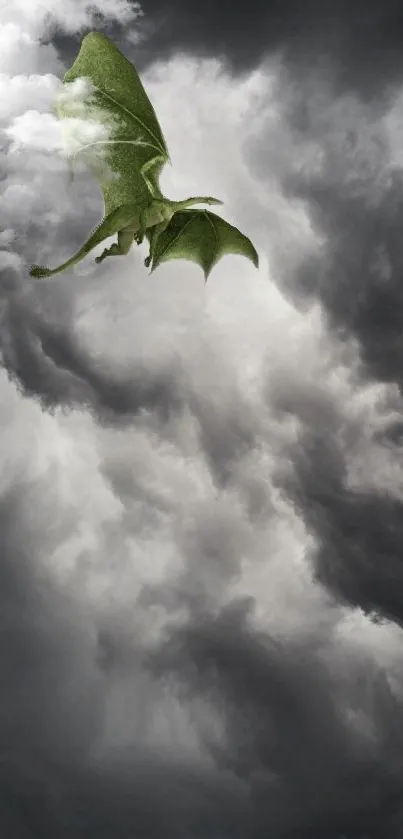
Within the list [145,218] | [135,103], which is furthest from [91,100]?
[145,218]

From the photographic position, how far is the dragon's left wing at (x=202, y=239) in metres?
1.05

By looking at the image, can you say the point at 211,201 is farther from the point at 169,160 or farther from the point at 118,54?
the point at 118,54

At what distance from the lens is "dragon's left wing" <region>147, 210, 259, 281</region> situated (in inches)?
41.2

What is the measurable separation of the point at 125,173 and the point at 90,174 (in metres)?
A: 0.07

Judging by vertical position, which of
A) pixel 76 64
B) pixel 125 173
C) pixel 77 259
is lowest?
pixel 77 259

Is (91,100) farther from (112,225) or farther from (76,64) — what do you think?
(112,225)

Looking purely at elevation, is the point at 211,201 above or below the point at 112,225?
above

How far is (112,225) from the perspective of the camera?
2.92ft

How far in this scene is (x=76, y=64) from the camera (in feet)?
3.24

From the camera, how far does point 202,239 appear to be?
3.48ft

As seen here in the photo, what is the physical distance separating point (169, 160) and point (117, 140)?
0.28 feet

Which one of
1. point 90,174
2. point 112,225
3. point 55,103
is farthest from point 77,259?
point 55,103

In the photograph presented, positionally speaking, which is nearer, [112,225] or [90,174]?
[112,225]

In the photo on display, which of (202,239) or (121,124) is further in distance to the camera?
(202,239)
